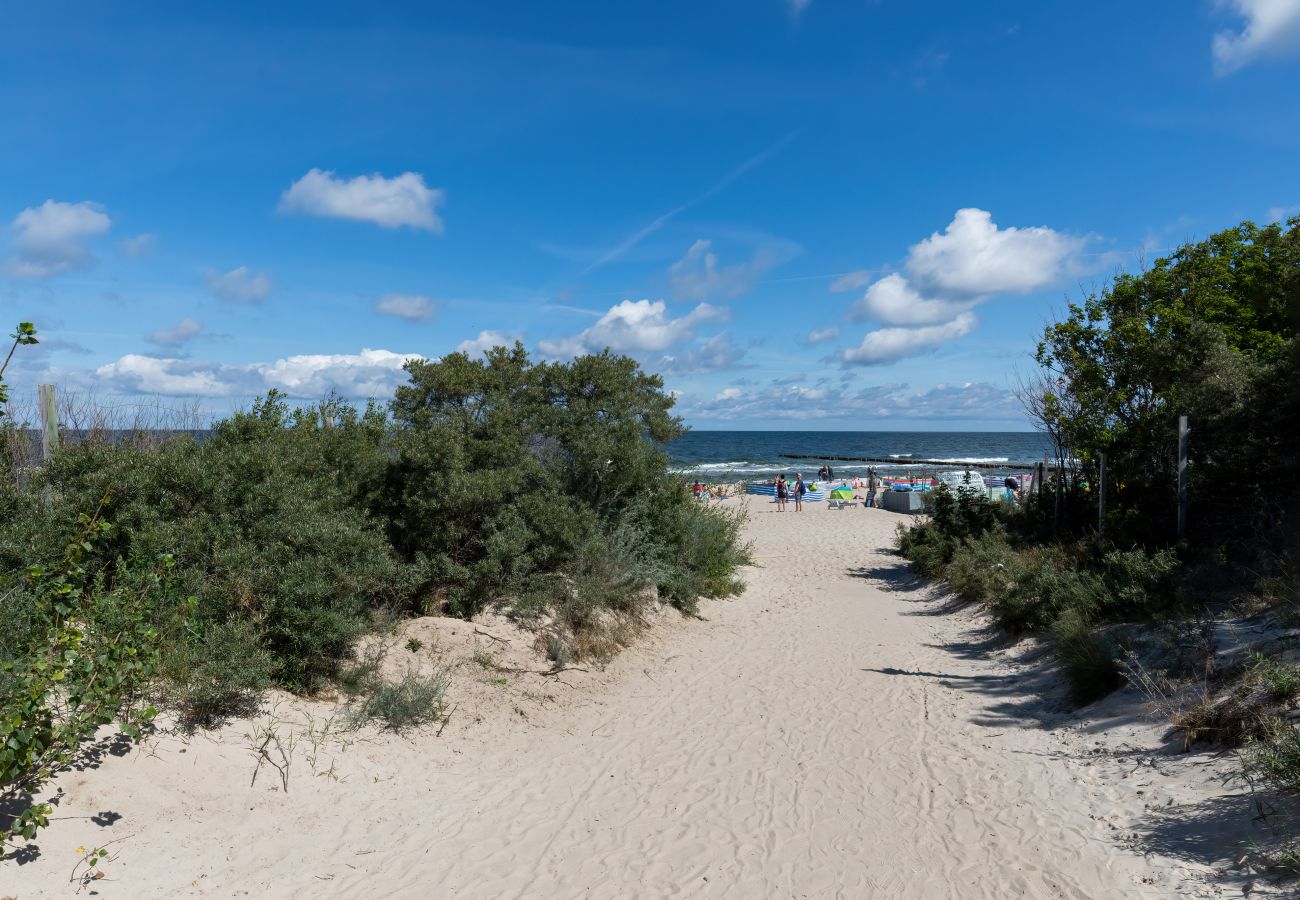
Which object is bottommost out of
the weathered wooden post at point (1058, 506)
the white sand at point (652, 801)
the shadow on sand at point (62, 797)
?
the white sand at point (652, 801)

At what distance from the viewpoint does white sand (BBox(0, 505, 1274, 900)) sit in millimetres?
4605

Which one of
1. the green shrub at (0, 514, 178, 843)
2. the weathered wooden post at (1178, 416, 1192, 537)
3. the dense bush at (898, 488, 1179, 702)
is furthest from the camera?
the weathered wooden post at (1178, 416, 1192, 537)

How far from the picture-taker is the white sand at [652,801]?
461cm

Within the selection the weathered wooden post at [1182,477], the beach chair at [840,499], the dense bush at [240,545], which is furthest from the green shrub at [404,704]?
the beach chair at [840,499]

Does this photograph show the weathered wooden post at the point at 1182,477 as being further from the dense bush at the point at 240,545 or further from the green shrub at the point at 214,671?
the green shrub at the point at 214,671

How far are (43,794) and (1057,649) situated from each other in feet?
29.6

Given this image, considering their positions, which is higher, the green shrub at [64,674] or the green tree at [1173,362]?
the green tree at [1173,362]

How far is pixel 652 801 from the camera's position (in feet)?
20.0

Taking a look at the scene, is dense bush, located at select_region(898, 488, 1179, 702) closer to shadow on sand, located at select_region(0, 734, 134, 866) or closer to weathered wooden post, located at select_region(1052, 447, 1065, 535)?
weathered wooden post, located at select_region(1052, 447, 1065, 535)

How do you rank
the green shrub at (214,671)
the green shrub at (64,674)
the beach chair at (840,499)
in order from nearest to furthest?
the green shrub at (64,674)
the green shrub at (214,671)
the beach chair at (840,499)

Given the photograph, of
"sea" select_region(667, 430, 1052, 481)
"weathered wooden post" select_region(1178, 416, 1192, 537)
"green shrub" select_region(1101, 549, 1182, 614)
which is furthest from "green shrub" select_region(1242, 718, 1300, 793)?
"sea" select_region(667, 430, 1052, 481)

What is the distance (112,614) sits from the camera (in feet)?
17.9

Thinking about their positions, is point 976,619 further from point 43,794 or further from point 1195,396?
point 43,794

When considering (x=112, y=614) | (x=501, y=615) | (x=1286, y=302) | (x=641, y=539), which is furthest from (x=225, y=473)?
A: (x=1286, y=302)
